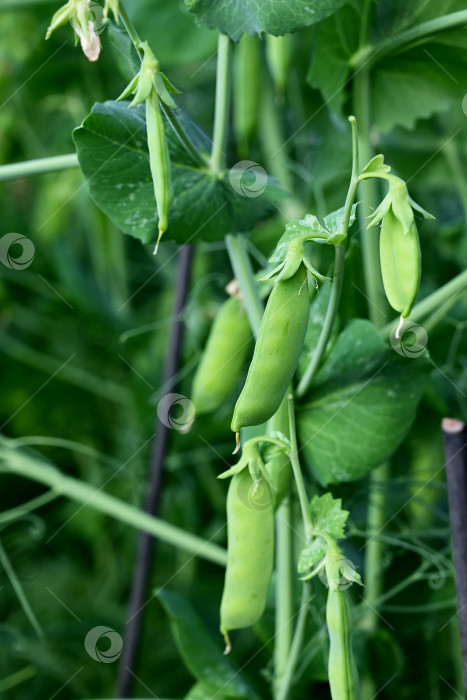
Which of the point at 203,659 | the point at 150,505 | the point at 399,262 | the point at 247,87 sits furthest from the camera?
the point at 247,87

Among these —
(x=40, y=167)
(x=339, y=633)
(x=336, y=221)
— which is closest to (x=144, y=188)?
(x=40, y=167)

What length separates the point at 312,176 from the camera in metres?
0.81

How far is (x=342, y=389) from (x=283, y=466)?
0.09 meters

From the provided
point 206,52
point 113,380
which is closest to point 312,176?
point 206,52

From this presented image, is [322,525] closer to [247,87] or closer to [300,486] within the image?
[300,486]

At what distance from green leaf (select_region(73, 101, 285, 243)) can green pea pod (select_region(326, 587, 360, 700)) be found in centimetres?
25

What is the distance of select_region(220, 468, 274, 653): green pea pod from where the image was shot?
38cm

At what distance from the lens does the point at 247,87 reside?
0.80 metres

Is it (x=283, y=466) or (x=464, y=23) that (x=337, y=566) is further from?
(x=464, y=23)

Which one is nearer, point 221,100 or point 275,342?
point 275,342

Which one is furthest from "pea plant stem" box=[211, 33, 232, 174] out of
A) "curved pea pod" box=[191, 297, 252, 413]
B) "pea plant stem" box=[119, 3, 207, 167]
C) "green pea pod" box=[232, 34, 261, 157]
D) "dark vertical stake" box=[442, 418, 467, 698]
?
"green pea pod" box=[232, 34, 261, 157]

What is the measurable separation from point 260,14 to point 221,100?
58 mm

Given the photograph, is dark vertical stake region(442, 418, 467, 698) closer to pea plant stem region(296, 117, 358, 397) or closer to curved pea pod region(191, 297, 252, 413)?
pea plant stem region(296, 117, 358, 397)

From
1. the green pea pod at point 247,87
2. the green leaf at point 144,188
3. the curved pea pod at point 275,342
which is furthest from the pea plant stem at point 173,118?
the green pea pod at point 247,87
